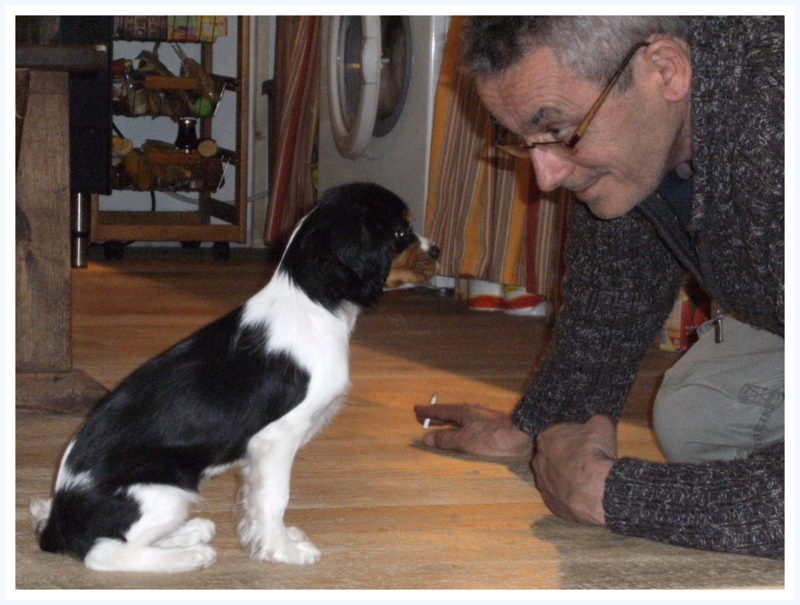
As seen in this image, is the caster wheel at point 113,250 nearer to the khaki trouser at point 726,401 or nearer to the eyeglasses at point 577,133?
the khaki trouser at point 726,401

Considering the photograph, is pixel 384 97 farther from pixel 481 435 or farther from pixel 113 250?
pixel 481 435

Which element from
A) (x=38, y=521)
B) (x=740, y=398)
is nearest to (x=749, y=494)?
(x=740, y=398)

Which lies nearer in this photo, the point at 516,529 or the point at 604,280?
the point at 516,529

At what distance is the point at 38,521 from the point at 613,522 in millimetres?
770

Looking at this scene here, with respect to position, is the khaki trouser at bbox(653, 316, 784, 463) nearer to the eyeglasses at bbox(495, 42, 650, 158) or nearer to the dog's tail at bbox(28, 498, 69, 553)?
the eyeglasses at bbox(495, 42, 650, 158)

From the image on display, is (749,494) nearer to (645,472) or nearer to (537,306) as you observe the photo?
(645,472)

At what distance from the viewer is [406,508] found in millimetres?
1691

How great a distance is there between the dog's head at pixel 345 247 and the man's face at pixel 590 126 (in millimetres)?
245

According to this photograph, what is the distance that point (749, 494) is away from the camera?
1.34 meters

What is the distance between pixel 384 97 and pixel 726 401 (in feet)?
9.83

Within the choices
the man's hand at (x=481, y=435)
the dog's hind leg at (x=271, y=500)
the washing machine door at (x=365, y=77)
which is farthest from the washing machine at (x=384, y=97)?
the dog's hind leg at (x=271, y=500)

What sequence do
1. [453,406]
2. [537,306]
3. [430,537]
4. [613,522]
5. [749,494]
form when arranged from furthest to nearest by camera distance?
[537,306] → [453,406] → [430,537] → [613,522] → [749,494]

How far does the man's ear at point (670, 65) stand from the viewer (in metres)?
1.27

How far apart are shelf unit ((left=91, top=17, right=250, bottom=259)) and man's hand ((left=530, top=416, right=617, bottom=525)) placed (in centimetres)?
388
